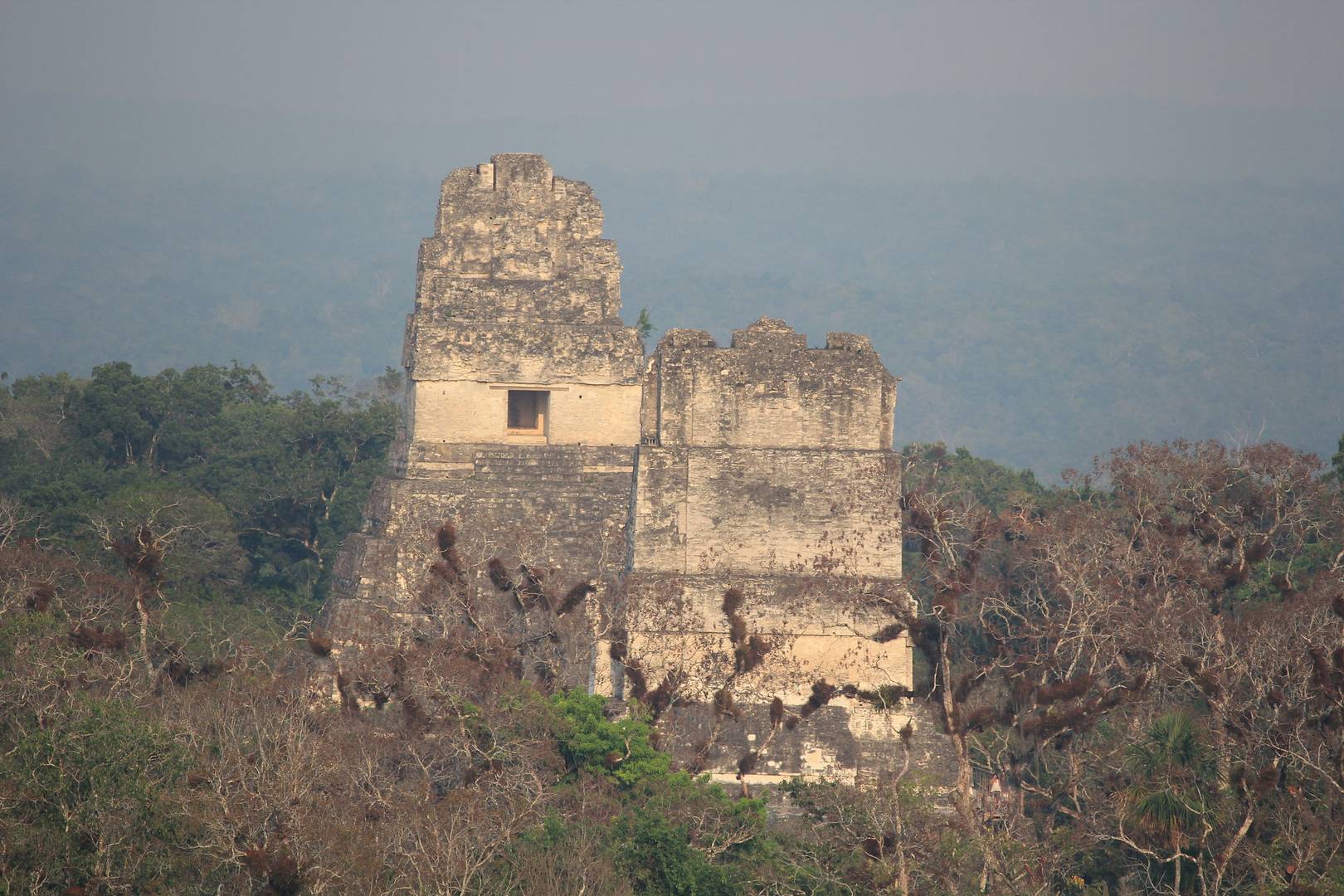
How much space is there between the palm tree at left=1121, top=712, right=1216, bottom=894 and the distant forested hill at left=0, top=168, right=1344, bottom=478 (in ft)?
192

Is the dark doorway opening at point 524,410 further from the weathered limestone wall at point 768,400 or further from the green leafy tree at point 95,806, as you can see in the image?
the green leafy tree at point 95,806

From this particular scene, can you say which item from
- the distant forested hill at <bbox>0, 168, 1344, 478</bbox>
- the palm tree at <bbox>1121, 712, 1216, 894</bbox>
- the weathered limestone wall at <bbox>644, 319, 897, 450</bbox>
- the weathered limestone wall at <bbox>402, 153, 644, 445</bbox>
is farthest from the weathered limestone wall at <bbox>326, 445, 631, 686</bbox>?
the distant forested hill at <bbox>0, 168, 1344, 478</bbox>

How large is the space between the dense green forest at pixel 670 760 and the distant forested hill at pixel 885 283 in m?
55.4

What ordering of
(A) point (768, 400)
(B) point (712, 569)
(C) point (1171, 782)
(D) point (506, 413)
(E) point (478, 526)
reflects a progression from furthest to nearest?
(D) point (506, 413), (E) point (478, 526), (A) point (768, 400), (B) point (712, 569), (C) point (1171, 782)

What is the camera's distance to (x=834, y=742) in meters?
16.8

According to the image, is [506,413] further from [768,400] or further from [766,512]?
[766,512]

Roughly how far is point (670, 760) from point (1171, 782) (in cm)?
389

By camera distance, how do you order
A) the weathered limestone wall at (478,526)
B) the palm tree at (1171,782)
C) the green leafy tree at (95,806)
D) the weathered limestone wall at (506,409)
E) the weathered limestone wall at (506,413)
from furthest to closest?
the weathered limestone wall at (506,413) → the weathered limestone wall at (506,409) → the weathered limestone wall at (478,526) → the palm tree at (1171,782) → the green leafy tree at (95,806)

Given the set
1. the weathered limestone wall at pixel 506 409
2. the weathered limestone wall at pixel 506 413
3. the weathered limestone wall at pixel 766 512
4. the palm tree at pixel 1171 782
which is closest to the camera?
the palm tree at pixel 1171 782

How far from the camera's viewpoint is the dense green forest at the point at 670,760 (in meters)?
14.3

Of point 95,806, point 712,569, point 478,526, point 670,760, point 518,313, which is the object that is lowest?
point 95,806

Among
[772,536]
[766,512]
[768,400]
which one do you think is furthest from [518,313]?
[772,536]

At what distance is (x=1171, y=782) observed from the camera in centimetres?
1582

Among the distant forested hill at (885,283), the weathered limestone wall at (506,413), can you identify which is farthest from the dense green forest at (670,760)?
the distant forested hill at (885,283)
